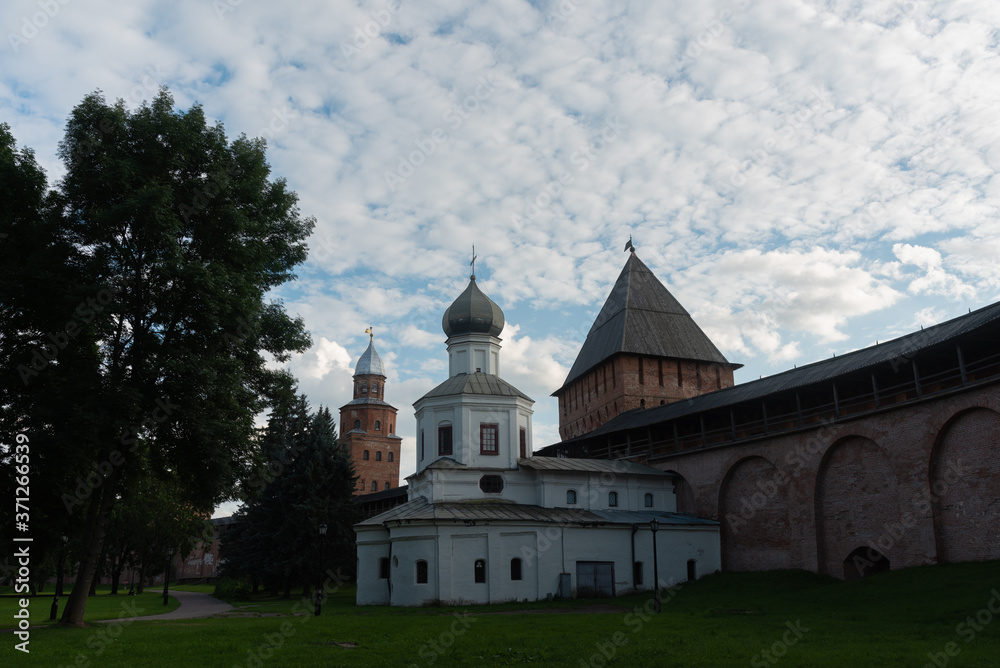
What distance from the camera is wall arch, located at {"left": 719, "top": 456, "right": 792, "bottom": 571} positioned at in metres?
28.2

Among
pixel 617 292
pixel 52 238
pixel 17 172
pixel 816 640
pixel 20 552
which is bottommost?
pixel 816 640

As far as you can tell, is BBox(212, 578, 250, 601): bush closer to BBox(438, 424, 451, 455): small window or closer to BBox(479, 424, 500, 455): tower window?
BBox(438, 424, 451, 455): small window

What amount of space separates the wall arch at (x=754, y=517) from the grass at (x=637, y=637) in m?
6.23

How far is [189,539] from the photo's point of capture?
47.8m

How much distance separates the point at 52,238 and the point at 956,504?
84.4 feet

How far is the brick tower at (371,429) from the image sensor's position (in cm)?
7069

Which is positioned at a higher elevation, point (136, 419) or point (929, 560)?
point (136, 419)

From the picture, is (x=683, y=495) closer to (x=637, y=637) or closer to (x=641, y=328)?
(x=641, y=328)

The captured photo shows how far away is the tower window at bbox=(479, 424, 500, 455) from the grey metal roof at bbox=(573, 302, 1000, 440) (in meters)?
7.46

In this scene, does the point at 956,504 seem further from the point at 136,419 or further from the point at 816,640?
the point at 136,419

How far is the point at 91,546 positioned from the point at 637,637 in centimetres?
1220

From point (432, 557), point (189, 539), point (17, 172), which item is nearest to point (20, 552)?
point (17, 172)

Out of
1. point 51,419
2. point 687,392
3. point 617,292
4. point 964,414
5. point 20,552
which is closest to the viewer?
point 51,419

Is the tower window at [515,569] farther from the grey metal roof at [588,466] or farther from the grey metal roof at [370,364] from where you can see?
the grey metal roof at [370,364]
